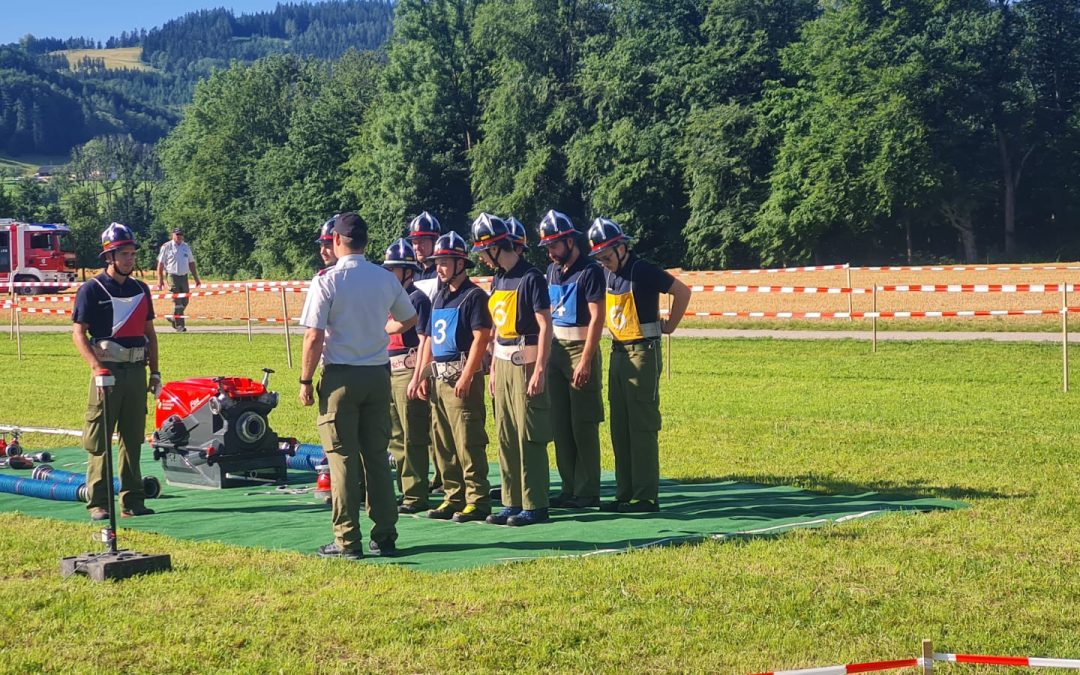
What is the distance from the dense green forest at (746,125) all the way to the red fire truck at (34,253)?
1805cm

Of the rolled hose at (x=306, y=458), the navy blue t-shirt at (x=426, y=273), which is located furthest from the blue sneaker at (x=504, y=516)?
the rolled hose at (x=306, y=458)

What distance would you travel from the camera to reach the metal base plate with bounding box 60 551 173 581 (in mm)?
8062

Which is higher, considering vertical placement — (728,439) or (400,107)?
(400,107)

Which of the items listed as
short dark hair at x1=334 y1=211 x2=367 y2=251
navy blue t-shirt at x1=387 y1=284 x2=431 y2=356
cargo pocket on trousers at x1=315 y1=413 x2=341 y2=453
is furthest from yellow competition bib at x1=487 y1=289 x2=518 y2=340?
cargo pocket on trousers at x1=315 y1=413 x2=341 y2=453

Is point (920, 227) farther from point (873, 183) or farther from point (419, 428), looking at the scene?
point (419, 428)

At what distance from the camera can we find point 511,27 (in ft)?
227

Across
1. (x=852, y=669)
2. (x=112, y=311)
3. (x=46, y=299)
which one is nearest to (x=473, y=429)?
(x=112, y=311)

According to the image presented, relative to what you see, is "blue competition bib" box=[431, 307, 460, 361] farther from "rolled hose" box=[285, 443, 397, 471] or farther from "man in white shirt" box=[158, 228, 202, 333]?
"man in white shirt" box=[158, 228, 202, 333]

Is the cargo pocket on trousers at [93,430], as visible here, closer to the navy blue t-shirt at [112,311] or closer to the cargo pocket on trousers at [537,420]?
the navy blue t-shirt at [112,311]

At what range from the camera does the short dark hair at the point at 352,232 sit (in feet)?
28.4

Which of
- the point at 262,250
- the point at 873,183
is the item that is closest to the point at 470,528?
the point at 873,183

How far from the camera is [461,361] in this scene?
32.4 ft

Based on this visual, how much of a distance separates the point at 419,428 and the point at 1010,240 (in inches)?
1998

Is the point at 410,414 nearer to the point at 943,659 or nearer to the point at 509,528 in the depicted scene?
the point at 509,528
